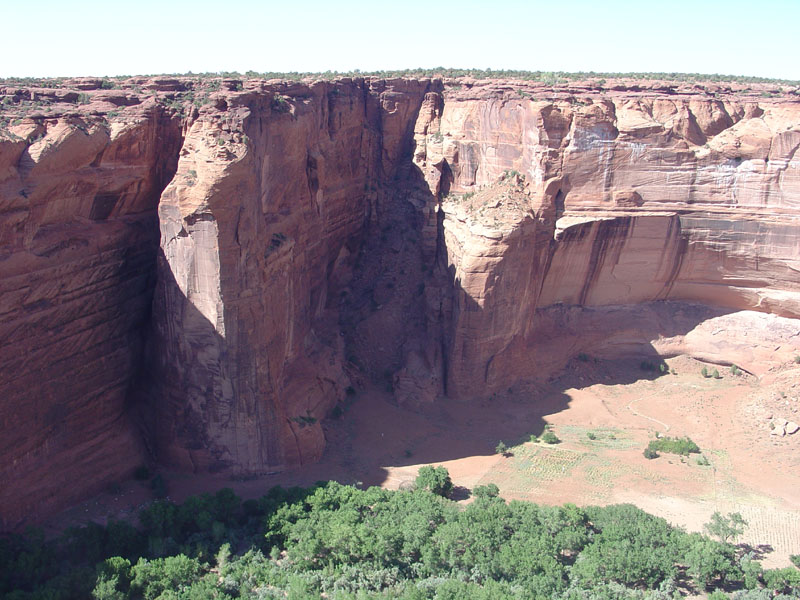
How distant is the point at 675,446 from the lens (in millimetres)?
28141

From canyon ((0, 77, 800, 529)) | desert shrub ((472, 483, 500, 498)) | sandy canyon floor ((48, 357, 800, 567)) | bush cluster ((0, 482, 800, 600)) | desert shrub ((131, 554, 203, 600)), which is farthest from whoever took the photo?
desert shrub ((472, 483, 500, 498))

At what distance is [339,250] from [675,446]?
17.1m

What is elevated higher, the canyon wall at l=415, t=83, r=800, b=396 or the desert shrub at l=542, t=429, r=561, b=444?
the canyon wall at l=415, t=83, r=800, b=396

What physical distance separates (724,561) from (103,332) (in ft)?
65.6

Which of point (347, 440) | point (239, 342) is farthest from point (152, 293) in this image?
point (347, 440)

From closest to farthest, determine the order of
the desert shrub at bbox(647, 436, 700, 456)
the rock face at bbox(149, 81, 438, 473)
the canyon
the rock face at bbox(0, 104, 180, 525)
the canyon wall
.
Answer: the rock face at bbox(0, 104, 180, 525) → the canyon → the rock face at bbox(149, 81, 438, 473) → the desert shrub at bbox(647, 436, 700, 456) → the canyon wall

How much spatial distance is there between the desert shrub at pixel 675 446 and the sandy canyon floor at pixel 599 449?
1.15 ft

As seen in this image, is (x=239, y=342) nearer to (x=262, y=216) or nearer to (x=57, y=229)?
(x=262, y=216)

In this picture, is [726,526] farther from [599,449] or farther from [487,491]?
[487,491]

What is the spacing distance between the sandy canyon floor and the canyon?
88cm

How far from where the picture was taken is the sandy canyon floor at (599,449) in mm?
24328

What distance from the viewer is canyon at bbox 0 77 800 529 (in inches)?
841

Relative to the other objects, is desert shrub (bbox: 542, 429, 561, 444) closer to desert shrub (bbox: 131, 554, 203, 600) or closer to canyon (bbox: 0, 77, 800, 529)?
canyon (bbox: 0, 77, 800, 529)

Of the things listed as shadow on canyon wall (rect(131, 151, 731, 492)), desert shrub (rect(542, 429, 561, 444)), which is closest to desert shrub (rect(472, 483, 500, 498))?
shadow on canyon wall (rect(131, 151, 731, 492))
